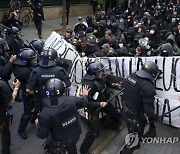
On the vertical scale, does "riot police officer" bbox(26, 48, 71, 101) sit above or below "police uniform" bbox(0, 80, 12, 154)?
above

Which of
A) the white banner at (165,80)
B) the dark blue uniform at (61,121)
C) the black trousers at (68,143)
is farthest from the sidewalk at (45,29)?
the dark blue uniform at (61,121)

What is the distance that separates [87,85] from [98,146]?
1343 millimetres

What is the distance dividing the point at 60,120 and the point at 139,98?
144cm

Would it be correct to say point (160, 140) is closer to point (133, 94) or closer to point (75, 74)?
point (133, 94)

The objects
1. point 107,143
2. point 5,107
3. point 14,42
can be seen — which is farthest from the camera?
point 14,42

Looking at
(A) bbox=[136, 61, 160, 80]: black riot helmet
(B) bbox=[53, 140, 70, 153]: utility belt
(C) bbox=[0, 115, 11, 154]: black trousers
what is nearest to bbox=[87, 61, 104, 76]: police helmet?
(A) bbox=[136, 61, 160, 80]: black riot helmet

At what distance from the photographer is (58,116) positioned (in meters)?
3.39

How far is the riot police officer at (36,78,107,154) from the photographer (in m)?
3.37

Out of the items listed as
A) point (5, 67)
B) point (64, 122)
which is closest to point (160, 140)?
point (64, 122)

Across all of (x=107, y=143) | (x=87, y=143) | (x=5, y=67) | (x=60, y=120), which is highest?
(x=5, y=67)

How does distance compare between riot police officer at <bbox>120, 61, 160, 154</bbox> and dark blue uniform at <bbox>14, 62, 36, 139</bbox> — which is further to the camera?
dark blue uniform at <bbox>14, 62, 36, 139</bbox>

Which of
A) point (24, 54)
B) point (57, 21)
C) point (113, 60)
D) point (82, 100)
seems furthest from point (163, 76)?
point (57, 21)

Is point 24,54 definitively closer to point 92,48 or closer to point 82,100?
point 82,100

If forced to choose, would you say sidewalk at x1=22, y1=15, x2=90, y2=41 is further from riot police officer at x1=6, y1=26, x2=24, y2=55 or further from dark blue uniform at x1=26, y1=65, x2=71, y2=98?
dark blue uniform at x1=26, y1=65, x2=71, y2=98
